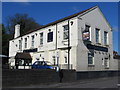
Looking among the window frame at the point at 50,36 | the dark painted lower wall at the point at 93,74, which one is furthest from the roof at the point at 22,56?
the dark painted lower wall at the point at 93,74

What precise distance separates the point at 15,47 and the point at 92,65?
663 inches

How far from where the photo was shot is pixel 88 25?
2480 cm

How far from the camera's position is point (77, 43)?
73.6 feet

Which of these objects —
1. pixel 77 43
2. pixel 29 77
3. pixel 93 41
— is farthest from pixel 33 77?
pixel 93 41

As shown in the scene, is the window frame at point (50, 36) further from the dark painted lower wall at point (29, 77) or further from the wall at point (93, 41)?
the dark painted lower wall at point (29, 77)

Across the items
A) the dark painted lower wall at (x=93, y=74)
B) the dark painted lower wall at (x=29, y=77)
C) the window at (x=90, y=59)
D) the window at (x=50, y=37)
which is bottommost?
the dark painted lower wall at (x=93, y=74)

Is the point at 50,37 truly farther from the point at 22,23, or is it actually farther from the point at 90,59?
the point at 22,23

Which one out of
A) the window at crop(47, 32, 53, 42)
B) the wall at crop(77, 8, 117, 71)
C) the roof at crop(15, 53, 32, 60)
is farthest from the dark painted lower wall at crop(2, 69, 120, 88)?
the roof at crop(15, 53, 32, 60)

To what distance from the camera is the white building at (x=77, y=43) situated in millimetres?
22797

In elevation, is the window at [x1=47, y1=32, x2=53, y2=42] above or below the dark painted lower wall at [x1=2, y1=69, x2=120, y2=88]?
above

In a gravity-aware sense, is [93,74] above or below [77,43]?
below

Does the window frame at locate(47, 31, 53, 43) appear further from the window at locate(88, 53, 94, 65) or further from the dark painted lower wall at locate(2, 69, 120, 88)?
the dark painted lower wall at locate(2, 69, 120, 88)

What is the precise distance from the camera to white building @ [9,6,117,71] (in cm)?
2280

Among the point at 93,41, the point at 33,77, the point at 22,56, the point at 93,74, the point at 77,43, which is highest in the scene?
the point at 93,41
